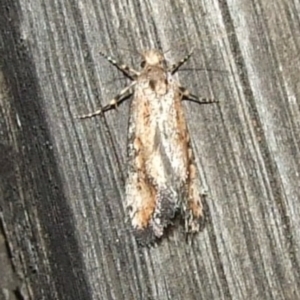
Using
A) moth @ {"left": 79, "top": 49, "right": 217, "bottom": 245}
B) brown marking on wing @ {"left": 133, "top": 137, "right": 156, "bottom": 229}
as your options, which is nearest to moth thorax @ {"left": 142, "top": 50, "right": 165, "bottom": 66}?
moth @ {"left": 79, "top": 49, "right": 217, "bottom": 245}

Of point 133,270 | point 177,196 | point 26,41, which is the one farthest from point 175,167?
point 26,41

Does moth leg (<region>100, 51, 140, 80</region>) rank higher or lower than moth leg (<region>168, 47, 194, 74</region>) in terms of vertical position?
higher

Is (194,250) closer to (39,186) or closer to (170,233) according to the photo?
(170,233)

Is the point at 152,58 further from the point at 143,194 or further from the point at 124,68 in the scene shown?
the point at 143,194

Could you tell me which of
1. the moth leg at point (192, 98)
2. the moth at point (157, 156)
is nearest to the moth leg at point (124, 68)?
the moth at point (157, 156)

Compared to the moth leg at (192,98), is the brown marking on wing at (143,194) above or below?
below

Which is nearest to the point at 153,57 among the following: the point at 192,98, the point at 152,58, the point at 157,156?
the point at 152,58

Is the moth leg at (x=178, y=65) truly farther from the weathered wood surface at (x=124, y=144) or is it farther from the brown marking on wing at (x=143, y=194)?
the brown marking on wing at (x=143, y=194)

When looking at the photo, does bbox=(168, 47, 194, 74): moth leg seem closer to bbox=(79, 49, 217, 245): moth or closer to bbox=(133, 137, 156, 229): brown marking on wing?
bbox=(79, 49, 217, 245): moth

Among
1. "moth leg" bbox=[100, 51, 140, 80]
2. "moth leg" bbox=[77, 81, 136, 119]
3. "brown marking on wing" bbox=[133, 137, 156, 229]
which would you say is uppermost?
"moth leg" bbox=[100, 51, 140, 80]
